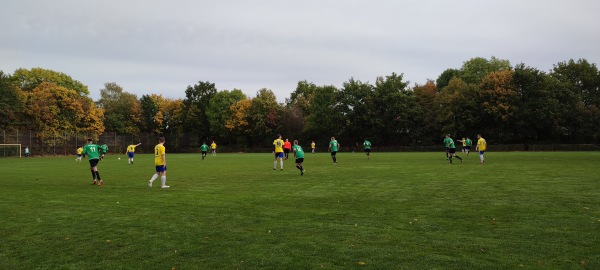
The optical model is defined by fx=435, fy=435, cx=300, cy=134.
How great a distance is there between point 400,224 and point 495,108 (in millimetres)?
56080

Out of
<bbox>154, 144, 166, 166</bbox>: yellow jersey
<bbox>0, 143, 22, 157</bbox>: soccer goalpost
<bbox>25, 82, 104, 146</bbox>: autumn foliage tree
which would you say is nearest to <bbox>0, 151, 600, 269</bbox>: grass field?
<bbox>154, 144, 166, 166</bbox>: yellow jersey

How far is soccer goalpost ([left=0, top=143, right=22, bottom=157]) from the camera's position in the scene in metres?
57.7

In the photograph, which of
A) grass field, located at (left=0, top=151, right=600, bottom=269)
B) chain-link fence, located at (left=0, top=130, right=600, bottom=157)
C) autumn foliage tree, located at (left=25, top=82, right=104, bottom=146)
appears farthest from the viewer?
autumn foliage tree, located at (left=25, top=82, right=104, bottom=146)

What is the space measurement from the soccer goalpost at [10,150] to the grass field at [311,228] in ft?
175

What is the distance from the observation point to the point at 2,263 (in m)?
6.13

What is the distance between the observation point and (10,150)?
58469 millimetres

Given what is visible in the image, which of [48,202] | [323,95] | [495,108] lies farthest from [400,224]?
[323,95]

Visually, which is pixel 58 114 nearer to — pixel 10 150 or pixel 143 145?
pixel 10 150

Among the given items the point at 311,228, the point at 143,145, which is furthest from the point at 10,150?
the point at 311,228

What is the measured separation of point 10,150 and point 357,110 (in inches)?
1993

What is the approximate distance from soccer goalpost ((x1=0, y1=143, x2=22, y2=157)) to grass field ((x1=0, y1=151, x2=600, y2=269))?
175 feet

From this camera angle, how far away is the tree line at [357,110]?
59156 mm

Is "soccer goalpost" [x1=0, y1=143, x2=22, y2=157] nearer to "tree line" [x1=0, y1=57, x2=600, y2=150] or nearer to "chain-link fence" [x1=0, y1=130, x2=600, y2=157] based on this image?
"chain-link fence" [x1=0, y1=130, x2=600, y2=157]

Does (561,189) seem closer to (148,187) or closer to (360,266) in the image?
(360,266)
